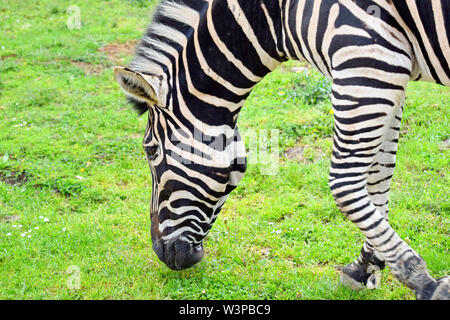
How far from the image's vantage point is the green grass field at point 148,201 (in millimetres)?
4867

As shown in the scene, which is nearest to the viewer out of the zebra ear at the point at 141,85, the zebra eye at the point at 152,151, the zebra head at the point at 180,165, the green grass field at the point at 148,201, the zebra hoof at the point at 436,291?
the zebra hoof at the point at 436,291

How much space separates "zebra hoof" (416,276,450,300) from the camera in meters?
3.73

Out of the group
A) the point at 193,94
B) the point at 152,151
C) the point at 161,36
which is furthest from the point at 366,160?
the point at 161,36

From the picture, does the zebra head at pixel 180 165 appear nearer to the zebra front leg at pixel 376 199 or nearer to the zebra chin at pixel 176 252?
the zebra chin at pixel 176 252

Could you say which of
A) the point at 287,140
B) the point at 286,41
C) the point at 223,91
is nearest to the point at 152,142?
the point at 223,91

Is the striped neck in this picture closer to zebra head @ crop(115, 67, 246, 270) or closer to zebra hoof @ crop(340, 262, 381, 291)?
zebra head @ crop(115, 67, 246, 270)

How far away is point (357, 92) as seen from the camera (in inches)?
140

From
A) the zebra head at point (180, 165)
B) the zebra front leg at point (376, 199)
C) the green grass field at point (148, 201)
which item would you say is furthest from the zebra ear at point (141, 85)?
the zebra front leg at point (376, 199)

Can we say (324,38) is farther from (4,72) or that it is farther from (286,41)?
(4,72)

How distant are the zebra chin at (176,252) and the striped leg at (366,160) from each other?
1.48 metres

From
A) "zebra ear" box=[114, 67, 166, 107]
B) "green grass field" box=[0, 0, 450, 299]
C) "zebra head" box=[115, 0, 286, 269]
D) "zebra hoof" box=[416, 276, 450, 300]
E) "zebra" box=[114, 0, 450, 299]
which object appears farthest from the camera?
"green grass field" box=[0, 0, 450, 299]

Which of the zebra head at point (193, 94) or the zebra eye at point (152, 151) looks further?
the zebra eye at point (152, 151)

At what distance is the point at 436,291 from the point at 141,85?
9.05 ft

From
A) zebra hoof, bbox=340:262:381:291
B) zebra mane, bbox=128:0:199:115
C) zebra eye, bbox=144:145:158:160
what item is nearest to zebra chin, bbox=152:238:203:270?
zebra eye, bbox=144:145:158:160
